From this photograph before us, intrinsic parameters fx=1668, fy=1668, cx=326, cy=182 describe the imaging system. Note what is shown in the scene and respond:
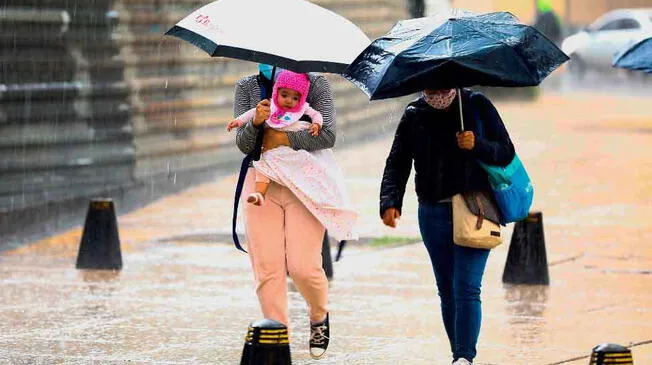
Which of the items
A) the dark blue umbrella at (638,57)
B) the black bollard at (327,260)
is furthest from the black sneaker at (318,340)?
the black bollard at (327,260)

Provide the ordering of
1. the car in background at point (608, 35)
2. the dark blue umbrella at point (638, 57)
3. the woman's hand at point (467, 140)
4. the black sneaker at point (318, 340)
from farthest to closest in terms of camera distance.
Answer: the car in background at point (608, 35), the dark blue umbrella at point (638, 57), the black sneaker at point (318, 340), the woman's hand at point (467, 140)

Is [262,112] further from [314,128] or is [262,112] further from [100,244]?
[100,244]

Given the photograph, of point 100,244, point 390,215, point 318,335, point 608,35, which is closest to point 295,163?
point 390,215

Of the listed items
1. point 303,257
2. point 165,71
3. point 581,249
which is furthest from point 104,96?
point 303,257

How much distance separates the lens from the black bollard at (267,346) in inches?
257

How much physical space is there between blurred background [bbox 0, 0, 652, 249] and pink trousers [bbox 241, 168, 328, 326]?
5.29 metres

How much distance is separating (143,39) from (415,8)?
4.49 meters

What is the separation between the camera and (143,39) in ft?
59.0

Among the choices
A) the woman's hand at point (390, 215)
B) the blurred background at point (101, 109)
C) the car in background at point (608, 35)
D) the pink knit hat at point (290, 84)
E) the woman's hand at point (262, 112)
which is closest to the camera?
the woman's hand at point (390, 215)

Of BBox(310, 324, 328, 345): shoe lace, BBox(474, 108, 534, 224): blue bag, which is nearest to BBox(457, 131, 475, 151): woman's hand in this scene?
BBox(474, 108, 534, 224): blue bag

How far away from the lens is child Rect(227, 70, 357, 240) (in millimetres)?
8273

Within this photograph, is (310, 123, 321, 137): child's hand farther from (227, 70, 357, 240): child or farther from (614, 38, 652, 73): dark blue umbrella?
(614, 38, 652, 73): dark blue umbrella

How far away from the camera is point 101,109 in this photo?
16891 mm

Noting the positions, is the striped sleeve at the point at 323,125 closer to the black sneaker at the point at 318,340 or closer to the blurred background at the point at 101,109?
the black sneaker at the point at 318,340
